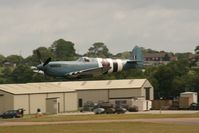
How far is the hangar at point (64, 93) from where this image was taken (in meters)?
115

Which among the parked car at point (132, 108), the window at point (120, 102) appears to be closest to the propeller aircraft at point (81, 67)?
the parked car at point (132, 108)

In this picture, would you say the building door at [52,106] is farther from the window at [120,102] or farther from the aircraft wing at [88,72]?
the aircraft wing at [88,72]

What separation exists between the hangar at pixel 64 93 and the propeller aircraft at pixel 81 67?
376 inches

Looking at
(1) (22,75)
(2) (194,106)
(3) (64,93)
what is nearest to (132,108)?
(2) (194,106)

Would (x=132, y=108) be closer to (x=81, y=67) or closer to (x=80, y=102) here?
(x=81, y=67)

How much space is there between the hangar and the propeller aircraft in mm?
9548

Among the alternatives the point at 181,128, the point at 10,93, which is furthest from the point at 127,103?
the point at 181,128

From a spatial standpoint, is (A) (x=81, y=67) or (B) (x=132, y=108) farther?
(B) (x=132, y=108)

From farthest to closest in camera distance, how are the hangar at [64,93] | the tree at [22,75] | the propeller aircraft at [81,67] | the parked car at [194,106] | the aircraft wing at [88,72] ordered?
1. the tree at [22,75]
2. the parked car at [194,106]
3. the hangar at [64,93]
4. the aircraft wing at [88,72]
5. the propeller aircraft at [81,67]

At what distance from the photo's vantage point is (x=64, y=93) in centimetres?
12656

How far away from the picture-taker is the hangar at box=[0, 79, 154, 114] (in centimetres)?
11512

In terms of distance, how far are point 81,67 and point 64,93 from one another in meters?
20.9

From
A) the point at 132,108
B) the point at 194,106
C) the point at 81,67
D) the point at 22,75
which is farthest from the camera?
the point at 22,75

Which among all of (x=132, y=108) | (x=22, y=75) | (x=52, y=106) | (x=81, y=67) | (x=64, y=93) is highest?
(x=22, y=75)
